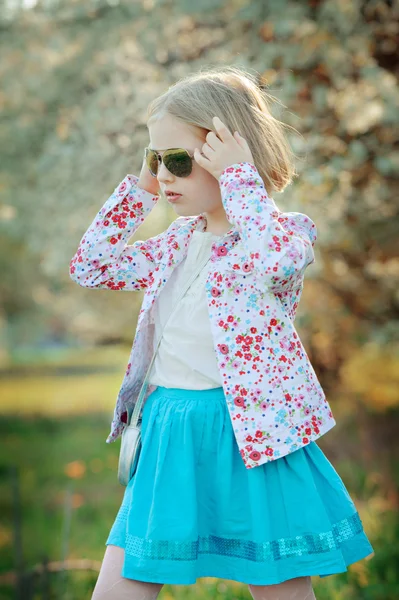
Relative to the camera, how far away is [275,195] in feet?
17.0

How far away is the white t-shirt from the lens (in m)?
2.49

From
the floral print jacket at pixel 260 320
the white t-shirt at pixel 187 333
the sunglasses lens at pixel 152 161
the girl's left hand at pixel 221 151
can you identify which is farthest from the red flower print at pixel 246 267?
the sunglasses lens at pixel 152 161

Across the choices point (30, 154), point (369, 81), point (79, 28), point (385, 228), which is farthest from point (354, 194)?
point (30, 154)

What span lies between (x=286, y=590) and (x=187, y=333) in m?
0.76

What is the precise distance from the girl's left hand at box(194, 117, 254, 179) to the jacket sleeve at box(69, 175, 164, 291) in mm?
379

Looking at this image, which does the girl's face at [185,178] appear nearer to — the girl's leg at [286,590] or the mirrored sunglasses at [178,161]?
the mirrored sunglasses at [178,161]

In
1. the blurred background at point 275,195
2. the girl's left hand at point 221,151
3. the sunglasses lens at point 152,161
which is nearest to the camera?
the girl's left hand at point 221,151

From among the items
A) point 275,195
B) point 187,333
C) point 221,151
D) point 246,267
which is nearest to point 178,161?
point 221,151

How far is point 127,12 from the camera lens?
626 centimetres

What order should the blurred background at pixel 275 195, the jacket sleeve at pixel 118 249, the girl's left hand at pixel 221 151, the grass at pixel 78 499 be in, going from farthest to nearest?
the blurred background at pixel 275 195
the grass at pixel 78 499
the jacket sleeve at pixel 118 249
the girl's left hand at pixel 221 151

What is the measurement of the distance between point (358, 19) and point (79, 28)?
228 centimetres

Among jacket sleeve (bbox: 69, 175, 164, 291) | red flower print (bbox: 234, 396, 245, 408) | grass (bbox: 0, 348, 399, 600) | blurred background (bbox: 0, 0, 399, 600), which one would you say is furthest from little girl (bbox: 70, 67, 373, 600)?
grass (bbox: 0, 348, 399, 600)

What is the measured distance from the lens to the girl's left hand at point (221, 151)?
2.42 metres

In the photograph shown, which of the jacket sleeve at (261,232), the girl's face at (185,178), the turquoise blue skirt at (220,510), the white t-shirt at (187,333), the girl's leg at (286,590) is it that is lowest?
the girl's leg at (286,590)
